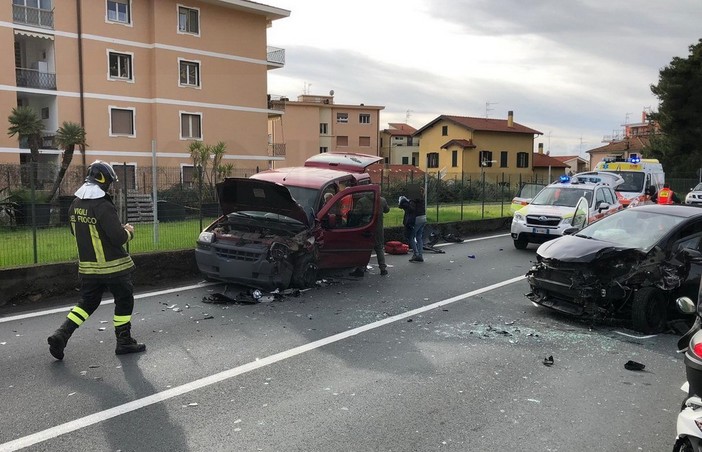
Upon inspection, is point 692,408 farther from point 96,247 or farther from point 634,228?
point 634,228

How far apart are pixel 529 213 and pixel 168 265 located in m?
9.02

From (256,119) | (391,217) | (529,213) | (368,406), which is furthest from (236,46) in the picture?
(368,406)

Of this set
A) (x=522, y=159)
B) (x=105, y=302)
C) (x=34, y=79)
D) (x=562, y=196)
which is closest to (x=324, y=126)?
(x=522, y=159)

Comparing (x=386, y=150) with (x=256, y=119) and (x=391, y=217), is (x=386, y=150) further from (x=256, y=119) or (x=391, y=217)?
(x=391, y=217)

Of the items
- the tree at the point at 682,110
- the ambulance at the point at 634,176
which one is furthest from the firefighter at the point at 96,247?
the tree at the point at 682,110

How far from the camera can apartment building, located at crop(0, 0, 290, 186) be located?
30.2 metres

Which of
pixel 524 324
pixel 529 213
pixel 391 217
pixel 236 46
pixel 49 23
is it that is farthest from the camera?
pixel 236 46

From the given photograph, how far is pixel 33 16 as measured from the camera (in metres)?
29.9

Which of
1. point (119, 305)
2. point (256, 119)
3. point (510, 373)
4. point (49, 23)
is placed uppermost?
point (49, 23)

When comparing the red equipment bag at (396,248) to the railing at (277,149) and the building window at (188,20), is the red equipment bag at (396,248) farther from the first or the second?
the railing at (277,149)

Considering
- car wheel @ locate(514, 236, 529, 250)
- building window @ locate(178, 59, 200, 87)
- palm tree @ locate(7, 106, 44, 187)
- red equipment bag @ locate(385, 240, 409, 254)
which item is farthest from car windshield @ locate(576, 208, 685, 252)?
building window @ locate(178, 59, 200, 87)

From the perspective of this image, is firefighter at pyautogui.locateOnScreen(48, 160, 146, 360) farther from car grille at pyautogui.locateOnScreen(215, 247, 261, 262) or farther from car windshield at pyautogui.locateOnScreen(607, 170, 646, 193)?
car windshield at pyautogui.locateOnScreen(607, 170, 646, 193)

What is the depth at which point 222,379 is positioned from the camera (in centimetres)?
527

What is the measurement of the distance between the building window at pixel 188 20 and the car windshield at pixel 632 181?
26909 millimetres
